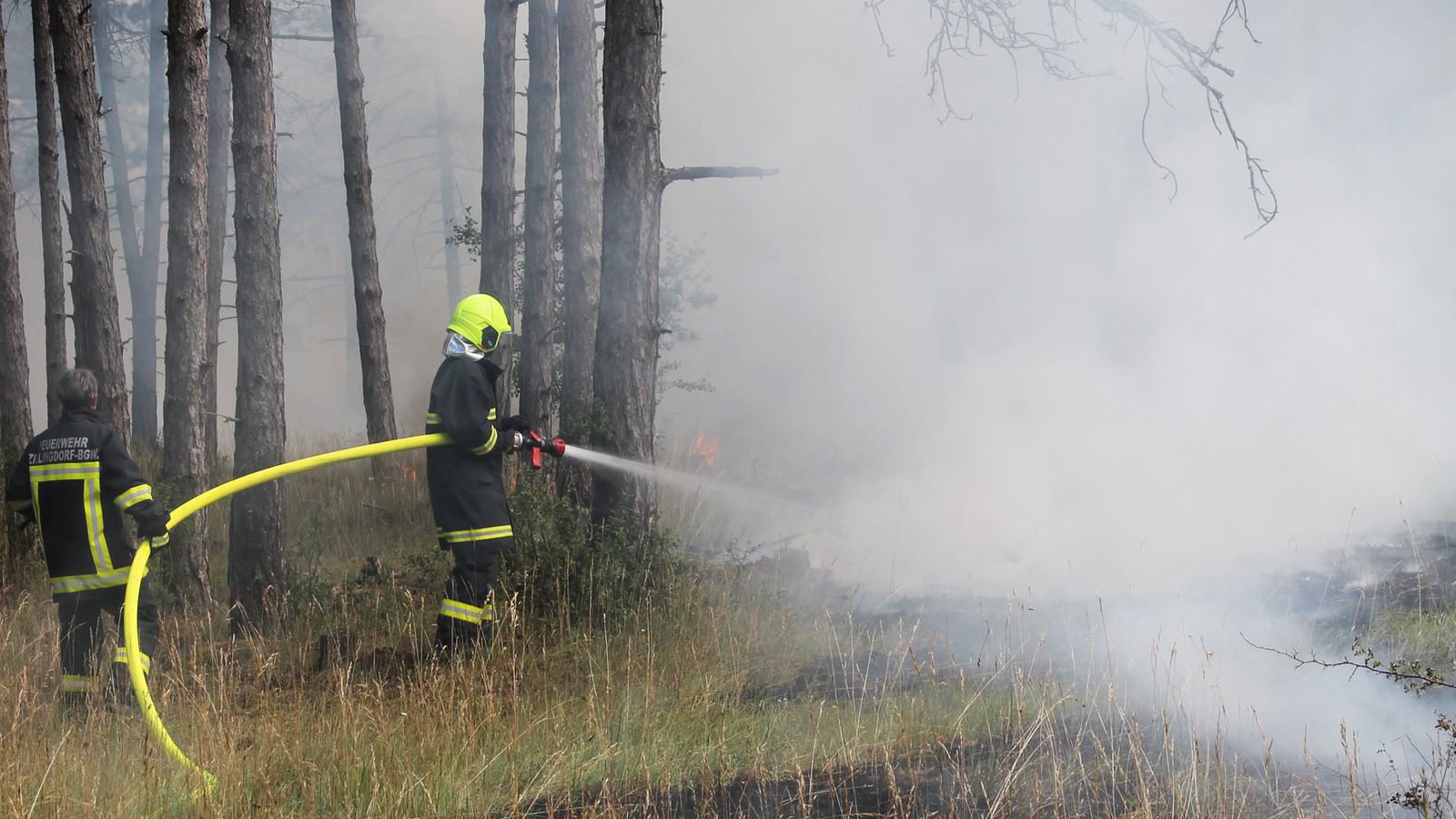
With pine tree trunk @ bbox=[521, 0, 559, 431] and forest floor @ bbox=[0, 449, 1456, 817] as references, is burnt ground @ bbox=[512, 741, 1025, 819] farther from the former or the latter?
pine tree trunk @ bbox=[521, 0, 559, 431]

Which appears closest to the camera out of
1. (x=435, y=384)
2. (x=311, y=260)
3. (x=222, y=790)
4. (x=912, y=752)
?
(x=222, y=790)

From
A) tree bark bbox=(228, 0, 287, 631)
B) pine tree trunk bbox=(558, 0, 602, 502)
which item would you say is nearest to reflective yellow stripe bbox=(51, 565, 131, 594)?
tree bark bbox=(228, 0, 287, 631)

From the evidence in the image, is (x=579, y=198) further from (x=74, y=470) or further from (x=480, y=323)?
(x=74, y=470)

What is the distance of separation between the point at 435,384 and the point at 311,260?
91.0 ft

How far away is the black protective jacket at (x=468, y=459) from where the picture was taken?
6.46m

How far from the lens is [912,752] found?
5.50m

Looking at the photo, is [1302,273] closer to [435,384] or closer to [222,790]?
[435,384]

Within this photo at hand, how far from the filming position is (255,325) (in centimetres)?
828

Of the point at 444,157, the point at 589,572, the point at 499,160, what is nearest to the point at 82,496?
the point at 589,572

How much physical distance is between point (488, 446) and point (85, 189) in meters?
7.03

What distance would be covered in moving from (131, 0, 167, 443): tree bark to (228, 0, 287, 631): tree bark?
885 centimetres

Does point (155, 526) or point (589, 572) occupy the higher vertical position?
point (155, 526)

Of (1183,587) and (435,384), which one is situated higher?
(435,384)

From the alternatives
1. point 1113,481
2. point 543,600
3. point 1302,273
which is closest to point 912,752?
point 543,600
